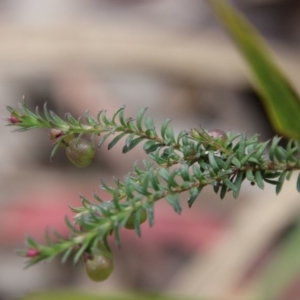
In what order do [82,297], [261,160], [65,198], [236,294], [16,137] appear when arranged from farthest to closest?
1. [16,137]
2. [65,198]
3. [236,294]
4. [82,297]
5. [261,160]

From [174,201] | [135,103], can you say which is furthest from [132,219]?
[135,103]

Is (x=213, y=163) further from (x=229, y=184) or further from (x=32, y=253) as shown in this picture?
(x=32, y=253)

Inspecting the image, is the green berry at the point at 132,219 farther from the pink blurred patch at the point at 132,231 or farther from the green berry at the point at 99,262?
the pink blurred patch at the point at 132,231

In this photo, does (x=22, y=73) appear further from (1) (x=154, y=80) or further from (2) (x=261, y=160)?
(2) (x=261, y=160)

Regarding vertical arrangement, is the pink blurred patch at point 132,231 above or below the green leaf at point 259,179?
above

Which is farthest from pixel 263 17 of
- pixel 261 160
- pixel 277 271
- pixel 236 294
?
pixel 261 160

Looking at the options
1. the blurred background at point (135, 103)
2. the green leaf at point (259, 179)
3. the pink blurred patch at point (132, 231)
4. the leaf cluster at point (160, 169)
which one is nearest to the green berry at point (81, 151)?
the leaf cluster at point (160, 169)
